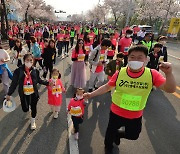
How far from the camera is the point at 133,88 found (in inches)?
106

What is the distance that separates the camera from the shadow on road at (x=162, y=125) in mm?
3942

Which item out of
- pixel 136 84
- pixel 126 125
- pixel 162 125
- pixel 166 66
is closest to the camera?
pixel 166 66

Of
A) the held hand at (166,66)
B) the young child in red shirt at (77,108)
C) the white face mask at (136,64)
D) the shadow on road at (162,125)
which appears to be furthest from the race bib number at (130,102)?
the shadow on road at (162,125)

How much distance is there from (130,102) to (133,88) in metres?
0.22

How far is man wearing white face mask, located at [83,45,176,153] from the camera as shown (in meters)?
2.55

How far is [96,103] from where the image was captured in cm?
573

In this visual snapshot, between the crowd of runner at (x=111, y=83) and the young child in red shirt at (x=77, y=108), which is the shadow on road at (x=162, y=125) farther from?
the young child in red shirt at (x=77, y=108)

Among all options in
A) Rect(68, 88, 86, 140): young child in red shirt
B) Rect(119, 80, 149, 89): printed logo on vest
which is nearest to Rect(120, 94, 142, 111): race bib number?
Rect(119, 80, 149, 89): printed logo on vest

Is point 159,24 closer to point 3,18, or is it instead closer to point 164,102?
point 3,18

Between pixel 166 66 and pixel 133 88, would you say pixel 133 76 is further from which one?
pixel 166 66

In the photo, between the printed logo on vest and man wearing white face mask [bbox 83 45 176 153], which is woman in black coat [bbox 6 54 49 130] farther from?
the printed logo on vest

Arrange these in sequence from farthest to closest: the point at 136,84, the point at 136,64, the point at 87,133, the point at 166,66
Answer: the point at 87,133 → the point at 136,84 → the point at 136,64 → the point at 166,66

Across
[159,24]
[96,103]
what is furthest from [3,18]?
[159,24]

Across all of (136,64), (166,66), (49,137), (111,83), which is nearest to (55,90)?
(49,137)
